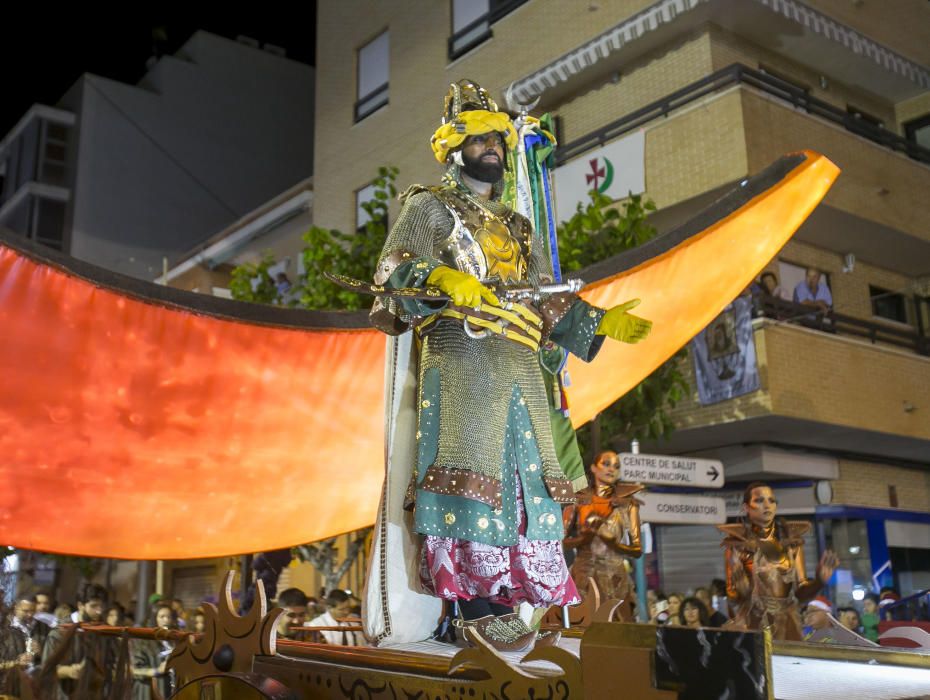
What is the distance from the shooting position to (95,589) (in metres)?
9.11

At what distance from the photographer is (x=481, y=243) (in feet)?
11.5

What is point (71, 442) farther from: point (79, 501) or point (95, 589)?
point (95, 589)

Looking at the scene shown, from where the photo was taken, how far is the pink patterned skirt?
3.19 metres

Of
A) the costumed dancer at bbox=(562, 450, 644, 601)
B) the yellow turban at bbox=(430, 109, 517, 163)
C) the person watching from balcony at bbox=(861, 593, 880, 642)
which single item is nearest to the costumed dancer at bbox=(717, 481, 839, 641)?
the costumed dancer at bbox=(562, 450, 644, 601)

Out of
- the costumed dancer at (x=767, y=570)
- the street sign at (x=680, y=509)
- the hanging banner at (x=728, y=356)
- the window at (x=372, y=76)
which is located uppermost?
the window at (x=372, y=76)

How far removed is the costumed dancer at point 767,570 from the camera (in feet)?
16.0

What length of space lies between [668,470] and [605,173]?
6025 millimetres

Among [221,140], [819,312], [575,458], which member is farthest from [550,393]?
[221,140]

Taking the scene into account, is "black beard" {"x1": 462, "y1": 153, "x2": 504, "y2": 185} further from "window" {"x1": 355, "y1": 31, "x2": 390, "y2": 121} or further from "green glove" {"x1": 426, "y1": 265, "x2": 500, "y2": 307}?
"window" {"x1": 355, "y1": 31, "x2": 390, "y2": 121}

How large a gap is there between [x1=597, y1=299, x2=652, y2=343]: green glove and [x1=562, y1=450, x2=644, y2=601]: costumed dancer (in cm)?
267

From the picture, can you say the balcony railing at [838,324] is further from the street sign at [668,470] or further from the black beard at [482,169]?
the black beard at [482,169]

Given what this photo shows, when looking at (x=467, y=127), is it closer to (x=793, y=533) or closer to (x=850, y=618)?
(x=793, y=533)

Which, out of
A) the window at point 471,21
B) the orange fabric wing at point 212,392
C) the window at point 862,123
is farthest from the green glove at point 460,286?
the window at point 471,21

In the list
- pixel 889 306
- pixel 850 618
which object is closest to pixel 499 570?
pixel 850 618
